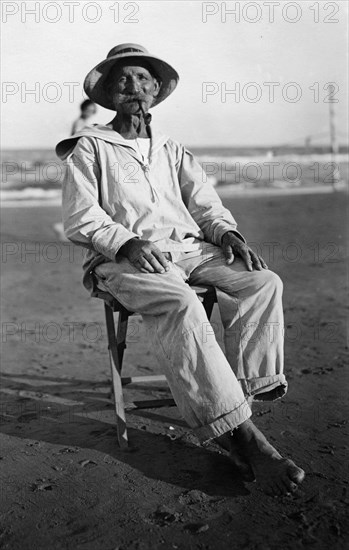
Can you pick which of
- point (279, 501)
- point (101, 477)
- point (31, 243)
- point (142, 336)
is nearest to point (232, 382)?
point (279, 501)

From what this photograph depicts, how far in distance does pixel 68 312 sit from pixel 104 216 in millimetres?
2786

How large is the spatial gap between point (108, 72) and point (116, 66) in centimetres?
7

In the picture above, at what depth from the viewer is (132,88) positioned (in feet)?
12.0

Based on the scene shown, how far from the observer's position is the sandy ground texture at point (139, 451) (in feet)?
8.22

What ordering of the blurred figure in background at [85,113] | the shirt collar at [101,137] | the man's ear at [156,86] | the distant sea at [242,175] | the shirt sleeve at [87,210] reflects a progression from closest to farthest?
1. the shirt sleeve at [87,210]
2. the shirt collar at [101,137]
3. the man's ear at [156,86]
4. the blurred figure in background at [85,113]
5. the distant sea at [242,175]

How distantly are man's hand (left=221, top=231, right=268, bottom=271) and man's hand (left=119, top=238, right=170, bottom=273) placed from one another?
1.39 ft

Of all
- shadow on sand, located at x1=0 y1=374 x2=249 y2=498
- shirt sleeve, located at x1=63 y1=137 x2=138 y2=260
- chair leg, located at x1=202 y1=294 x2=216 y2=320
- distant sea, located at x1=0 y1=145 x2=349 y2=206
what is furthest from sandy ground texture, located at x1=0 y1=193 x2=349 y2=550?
distant sea, located at x1=0 y1=145 x2=349 y2=206

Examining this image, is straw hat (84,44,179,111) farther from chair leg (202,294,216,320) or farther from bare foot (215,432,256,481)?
bare foot (215,432,256,481)

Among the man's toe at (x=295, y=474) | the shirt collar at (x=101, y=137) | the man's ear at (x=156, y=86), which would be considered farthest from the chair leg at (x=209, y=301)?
the man's ear at (x=156, y=86)

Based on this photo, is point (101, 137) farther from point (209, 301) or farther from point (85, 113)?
point (85, 113)

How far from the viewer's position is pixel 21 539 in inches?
97.1

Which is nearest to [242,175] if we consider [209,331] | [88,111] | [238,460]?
[88,111]

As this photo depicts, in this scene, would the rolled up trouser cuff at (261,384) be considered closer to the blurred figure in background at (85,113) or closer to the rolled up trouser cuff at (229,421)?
the rolled up trouser cuff at (229,421)

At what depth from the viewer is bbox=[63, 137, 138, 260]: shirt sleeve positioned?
10.7 ft
